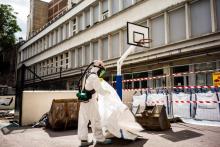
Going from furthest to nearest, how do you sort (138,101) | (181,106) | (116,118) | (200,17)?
(200,17) → (138,101) → (181,106) → (116,118)

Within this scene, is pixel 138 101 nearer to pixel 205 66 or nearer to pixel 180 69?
pixel 180 69

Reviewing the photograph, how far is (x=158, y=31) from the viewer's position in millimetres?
16641

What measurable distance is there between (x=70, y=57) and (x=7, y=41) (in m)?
14.8

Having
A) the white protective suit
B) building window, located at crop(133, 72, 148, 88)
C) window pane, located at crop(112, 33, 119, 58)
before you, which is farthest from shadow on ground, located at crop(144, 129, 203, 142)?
window pane, located at crop(112, 33, 119, 58)

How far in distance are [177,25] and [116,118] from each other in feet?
36.5

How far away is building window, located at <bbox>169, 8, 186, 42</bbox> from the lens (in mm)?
14977

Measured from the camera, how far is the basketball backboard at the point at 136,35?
1120 centimetres

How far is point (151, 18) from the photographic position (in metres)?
17.1

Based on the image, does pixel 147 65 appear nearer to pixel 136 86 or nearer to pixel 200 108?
pixel 136 86

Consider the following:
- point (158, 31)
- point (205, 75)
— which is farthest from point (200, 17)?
point (205, 75)

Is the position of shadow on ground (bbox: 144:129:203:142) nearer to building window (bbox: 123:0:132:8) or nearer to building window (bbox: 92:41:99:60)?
building window (bbox: 123:0:132:8)

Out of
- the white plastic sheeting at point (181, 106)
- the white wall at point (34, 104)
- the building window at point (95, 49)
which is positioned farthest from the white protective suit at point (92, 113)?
the building window at point (95, 49)

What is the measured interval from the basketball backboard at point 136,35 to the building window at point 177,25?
4.13 metres

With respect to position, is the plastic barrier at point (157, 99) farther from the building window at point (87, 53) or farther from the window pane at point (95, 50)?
the building window at point (87, 53)
